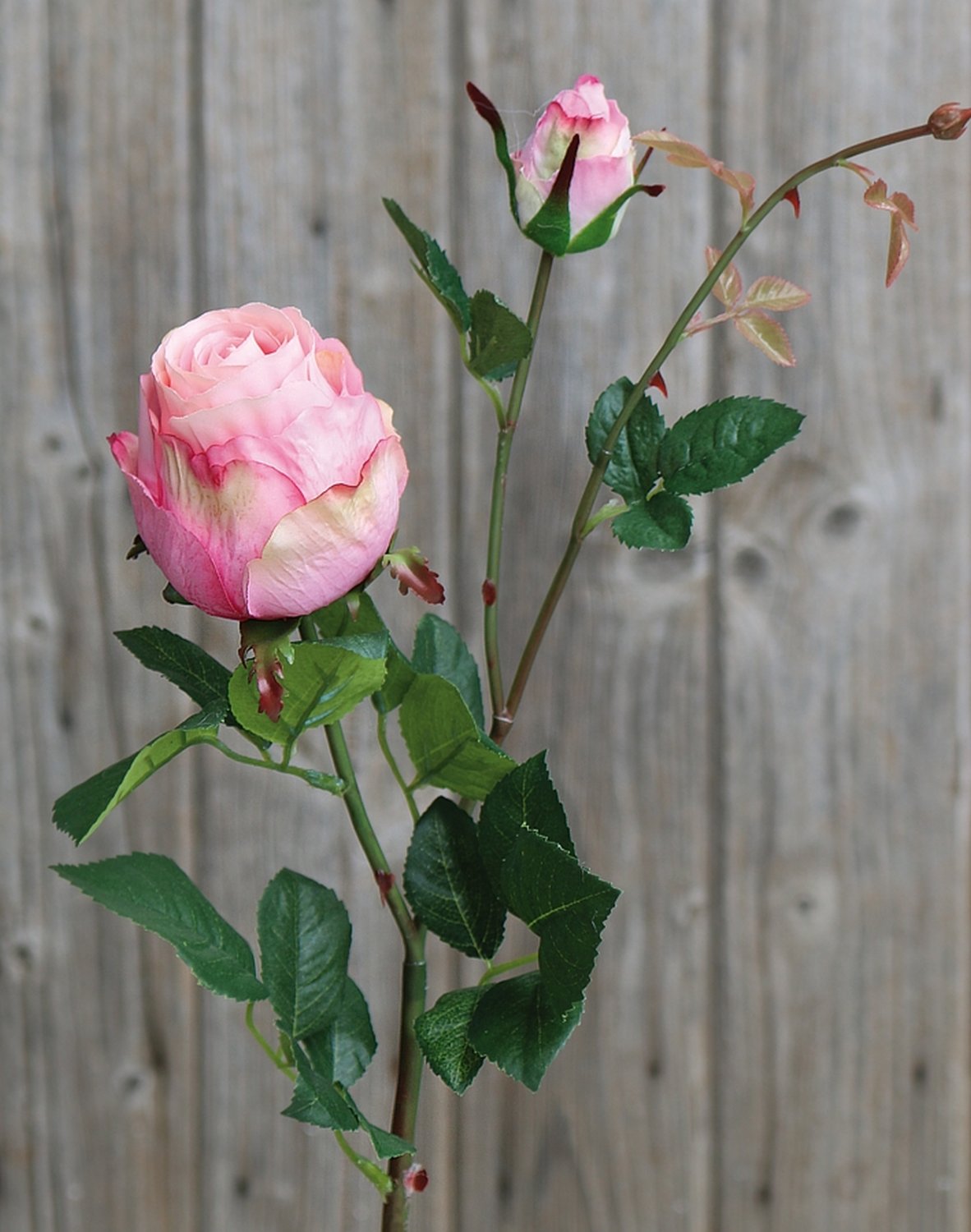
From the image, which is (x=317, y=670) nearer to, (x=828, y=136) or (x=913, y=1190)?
(x=828, y=136)

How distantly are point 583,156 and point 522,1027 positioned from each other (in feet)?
0.93

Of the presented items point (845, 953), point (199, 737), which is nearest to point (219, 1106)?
point (845, 953)

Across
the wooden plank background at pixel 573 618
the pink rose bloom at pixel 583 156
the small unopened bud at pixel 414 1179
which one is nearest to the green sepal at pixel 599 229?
the pink rose bloom at pixel 583 156

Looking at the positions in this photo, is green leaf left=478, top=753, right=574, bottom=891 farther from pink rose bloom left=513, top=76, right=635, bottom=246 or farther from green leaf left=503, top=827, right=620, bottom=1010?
pink rose bloom left=513, top=76, right=635, bottom=246

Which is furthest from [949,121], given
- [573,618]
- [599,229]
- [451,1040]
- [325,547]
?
[573,618]

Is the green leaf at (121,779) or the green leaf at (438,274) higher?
the green leaf at (438,274)

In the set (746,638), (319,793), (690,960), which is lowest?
(690,960)

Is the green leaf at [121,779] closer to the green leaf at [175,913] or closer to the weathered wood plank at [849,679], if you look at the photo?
the green leaf at [175,913]

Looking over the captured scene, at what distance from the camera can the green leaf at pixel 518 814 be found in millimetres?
377

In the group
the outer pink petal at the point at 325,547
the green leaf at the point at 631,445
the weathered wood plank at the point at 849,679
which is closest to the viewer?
the outer pink petal at the point at 325,547

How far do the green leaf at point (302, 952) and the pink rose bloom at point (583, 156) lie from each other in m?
0.26

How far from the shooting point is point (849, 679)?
0.84m

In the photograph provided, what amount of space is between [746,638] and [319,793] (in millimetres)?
328

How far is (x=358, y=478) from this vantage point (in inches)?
13.0
